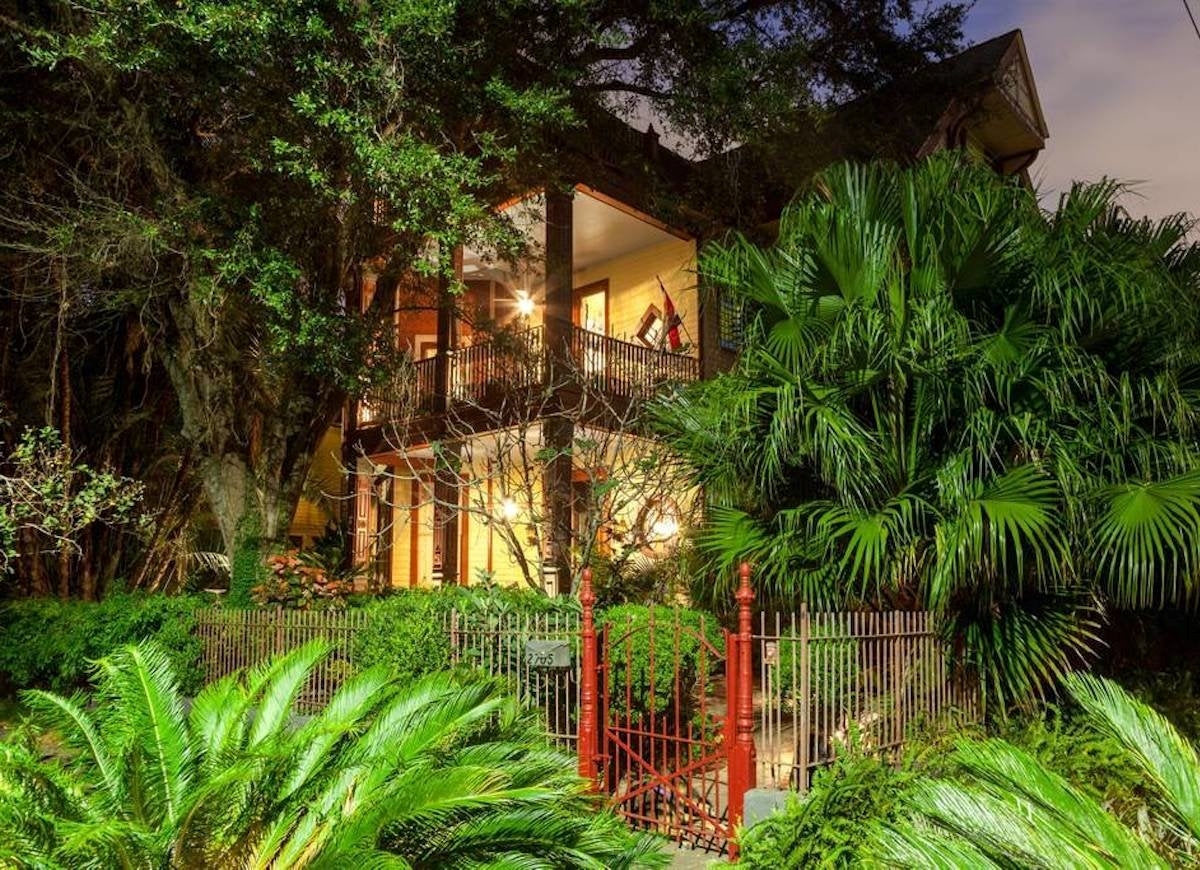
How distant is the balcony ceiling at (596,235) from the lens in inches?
604

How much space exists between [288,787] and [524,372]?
977cm

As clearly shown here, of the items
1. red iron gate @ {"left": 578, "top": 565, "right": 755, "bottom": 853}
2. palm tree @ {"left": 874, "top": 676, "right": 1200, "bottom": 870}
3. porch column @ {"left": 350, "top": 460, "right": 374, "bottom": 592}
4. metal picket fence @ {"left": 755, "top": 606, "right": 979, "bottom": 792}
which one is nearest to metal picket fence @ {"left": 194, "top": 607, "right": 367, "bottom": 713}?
red iron gate @ {"left": 578, "top": 565, "right": 755, "bottom": 853}

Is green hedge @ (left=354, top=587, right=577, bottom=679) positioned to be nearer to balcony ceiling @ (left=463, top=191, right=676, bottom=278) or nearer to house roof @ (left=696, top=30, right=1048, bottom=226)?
balcony ceiling @ (left=463, top=191, right=676, bottom=278)

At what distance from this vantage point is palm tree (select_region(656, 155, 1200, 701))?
6.48 metres

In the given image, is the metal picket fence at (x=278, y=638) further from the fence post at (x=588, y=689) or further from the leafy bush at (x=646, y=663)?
the fence post at (x=588, y=689)

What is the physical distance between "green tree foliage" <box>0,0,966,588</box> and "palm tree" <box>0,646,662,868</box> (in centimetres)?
565

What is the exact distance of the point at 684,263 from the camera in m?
16.7

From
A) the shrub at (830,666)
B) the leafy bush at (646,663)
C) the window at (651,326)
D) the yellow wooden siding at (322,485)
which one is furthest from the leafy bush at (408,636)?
the yellow wooden siding at (322,485)

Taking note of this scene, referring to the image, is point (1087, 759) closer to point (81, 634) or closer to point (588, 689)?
point (588, 689)

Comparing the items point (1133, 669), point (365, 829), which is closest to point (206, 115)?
point (365, 829)

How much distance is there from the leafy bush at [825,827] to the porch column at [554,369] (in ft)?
23.1

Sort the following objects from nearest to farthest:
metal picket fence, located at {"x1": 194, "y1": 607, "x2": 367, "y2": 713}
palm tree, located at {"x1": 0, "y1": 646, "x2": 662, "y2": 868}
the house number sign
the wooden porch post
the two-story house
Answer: palm tree, located at {"x1": 0, "y1": 646, "x2": 662, "y2": 868}
the house number sign
metal picket fence, located at {"x1": 194, "y1": 607, "x2": 367, "y2": 713}
the two-story house
the wooden porch post

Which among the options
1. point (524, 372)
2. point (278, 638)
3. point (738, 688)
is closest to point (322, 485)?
point (524, 372)

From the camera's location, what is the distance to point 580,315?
19203 mm
